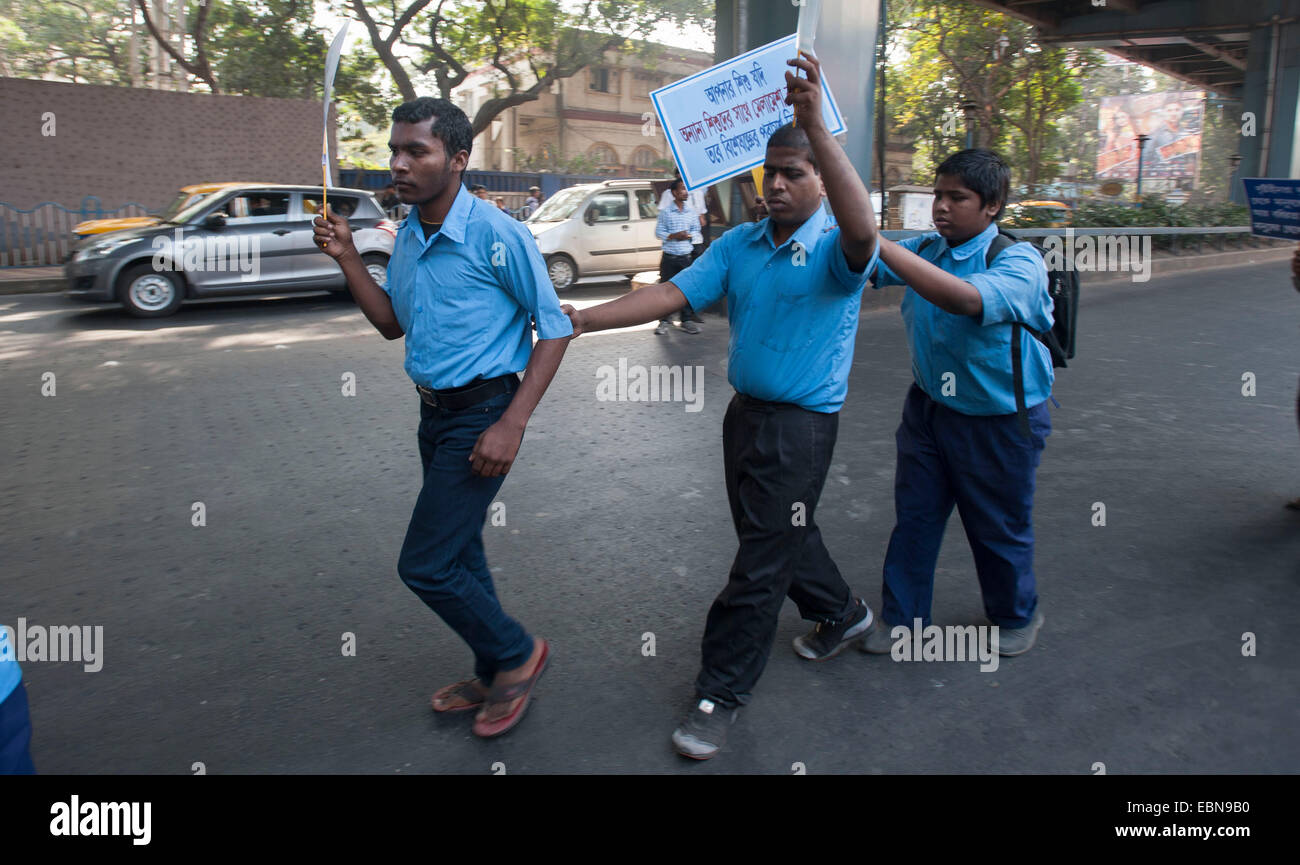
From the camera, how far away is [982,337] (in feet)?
10.6

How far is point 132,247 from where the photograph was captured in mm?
10945

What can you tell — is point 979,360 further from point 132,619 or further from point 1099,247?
point 1099,247

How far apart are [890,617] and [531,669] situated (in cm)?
135

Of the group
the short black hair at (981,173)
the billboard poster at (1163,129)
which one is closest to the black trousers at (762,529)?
the short black hair at (981,173)

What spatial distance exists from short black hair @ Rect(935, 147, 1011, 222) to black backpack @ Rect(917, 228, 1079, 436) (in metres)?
0.14

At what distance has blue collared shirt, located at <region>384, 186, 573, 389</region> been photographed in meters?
2.73

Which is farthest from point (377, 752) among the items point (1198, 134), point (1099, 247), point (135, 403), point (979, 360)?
point (1198, 134)

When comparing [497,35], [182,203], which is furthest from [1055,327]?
[497,35]

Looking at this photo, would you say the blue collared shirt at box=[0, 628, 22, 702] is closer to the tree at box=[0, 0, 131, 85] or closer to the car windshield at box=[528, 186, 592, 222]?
the car windshield at box=[528, 186, 592, 222]

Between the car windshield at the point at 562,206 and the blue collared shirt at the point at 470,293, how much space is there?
1161cm

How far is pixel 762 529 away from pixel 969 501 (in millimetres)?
923

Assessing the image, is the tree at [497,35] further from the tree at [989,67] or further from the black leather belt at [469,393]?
the black leather belt at [469,393]

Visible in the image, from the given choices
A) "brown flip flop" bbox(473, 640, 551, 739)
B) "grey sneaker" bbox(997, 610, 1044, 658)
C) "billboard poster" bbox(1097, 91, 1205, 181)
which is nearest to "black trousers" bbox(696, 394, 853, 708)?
"brown flip flop" bbox(473, 640, 551, 739)

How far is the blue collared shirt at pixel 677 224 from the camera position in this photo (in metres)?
10.1
